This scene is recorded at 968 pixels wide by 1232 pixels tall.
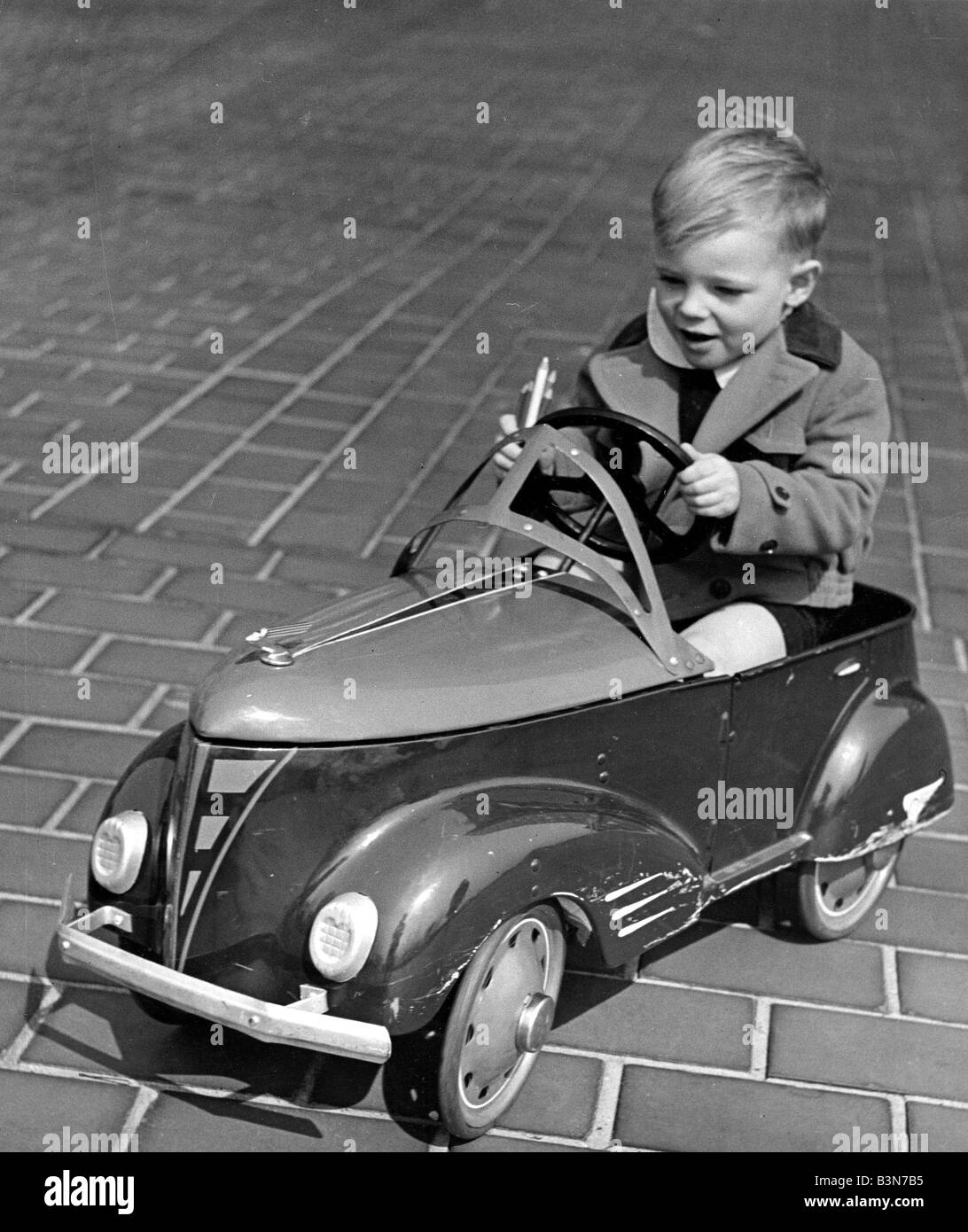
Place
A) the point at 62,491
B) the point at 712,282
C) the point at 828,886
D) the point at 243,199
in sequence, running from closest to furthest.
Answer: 1. the point at 712,282
2. the point at 828,886
3. the point at 62,491
4. the point at 243,199

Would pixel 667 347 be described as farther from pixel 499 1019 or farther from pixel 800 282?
pixel 499 1019

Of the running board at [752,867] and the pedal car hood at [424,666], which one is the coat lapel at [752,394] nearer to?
the pedal car hood at [424,666]

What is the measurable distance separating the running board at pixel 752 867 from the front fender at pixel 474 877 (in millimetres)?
176

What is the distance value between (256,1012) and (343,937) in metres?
0.16

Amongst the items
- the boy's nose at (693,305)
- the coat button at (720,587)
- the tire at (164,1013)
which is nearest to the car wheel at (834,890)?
the coat button at (720,587)

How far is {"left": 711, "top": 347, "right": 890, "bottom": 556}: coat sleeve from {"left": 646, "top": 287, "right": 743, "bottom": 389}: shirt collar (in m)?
0.17

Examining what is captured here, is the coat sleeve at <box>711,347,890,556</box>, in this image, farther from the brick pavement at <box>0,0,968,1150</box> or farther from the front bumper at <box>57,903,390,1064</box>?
the front bumper at <box>57,903,390,1064</box>

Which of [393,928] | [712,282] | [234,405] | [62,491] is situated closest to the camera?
[393,928]

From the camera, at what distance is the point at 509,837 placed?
97.1 inches

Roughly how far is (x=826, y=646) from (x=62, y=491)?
273 centimetres

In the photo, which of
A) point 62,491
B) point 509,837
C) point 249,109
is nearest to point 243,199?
point 249,109

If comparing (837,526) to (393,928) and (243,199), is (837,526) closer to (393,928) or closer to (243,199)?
(393,928)

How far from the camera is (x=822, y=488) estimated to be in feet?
9.77

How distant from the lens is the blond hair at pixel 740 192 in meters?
2.88
